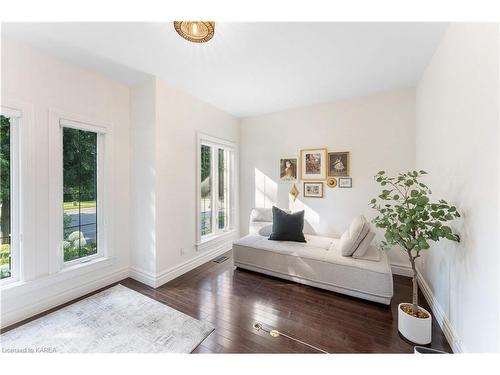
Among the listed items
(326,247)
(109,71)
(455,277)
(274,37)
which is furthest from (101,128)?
(455,277)

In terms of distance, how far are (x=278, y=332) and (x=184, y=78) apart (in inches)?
121

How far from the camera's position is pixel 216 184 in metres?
3.99

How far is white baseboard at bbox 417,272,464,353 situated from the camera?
1.61 metres

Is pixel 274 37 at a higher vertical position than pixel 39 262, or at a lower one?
higher

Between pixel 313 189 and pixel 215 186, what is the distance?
1809 millimetres

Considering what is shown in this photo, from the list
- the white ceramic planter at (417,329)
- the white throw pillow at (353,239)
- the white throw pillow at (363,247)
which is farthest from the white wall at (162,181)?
the white ceramic planter at (417,329)

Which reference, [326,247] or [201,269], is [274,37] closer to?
[326,247]

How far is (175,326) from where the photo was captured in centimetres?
195

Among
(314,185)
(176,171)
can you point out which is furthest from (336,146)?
(176,171)

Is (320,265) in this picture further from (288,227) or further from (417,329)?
(417,329)

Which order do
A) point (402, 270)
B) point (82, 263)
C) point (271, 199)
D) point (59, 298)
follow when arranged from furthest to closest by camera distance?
point (271, 199) < point (402, 270) < point (82, 263) < point (59, 298)

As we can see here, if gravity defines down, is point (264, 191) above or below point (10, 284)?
above

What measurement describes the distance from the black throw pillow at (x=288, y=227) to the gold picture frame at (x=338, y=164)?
0.90m

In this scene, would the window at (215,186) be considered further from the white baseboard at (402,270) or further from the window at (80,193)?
the white baseboard at (402,270)
